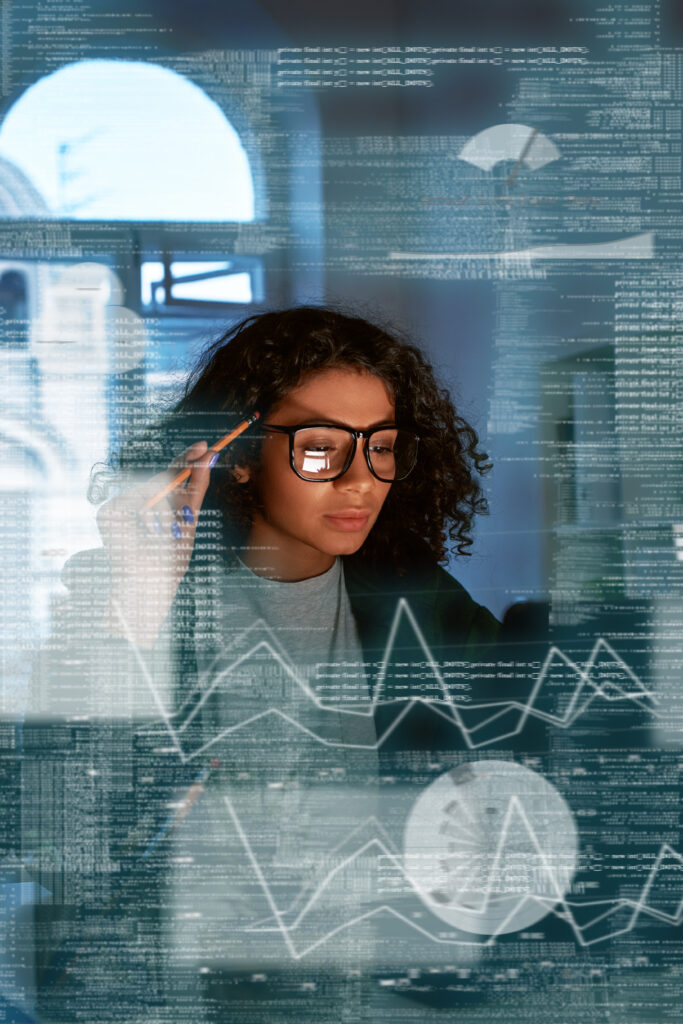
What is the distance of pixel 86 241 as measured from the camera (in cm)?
70

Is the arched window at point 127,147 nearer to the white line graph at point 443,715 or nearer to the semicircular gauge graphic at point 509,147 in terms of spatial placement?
the semicircular gauge graphic at point 509,147

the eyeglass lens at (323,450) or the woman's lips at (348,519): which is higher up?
the eyeglass lens at (323,450)

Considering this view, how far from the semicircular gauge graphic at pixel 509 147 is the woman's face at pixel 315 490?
23 centimetres

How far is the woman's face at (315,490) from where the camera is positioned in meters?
0.69

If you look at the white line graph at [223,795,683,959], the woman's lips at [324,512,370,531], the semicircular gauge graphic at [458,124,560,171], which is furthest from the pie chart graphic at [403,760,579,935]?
the semicircular gauge graphic at [458,124,560,171]

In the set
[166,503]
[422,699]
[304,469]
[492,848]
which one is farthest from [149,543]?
[492,848]

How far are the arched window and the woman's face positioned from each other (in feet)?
0.61

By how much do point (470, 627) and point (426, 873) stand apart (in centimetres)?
23

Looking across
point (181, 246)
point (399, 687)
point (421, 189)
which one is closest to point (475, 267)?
point (421, 189)

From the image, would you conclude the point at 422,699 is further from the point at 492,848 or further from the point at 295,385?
the point at 295,385

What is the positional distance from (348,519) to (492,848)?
34cm

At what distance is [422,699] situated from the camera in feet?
2.31

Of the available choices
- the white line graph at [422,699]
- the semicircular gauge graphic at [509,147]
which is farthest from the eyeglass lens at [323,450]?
the semicircular gauge graphic at [509,147]

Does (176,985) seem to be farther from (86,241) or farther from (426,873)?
(86,241)
